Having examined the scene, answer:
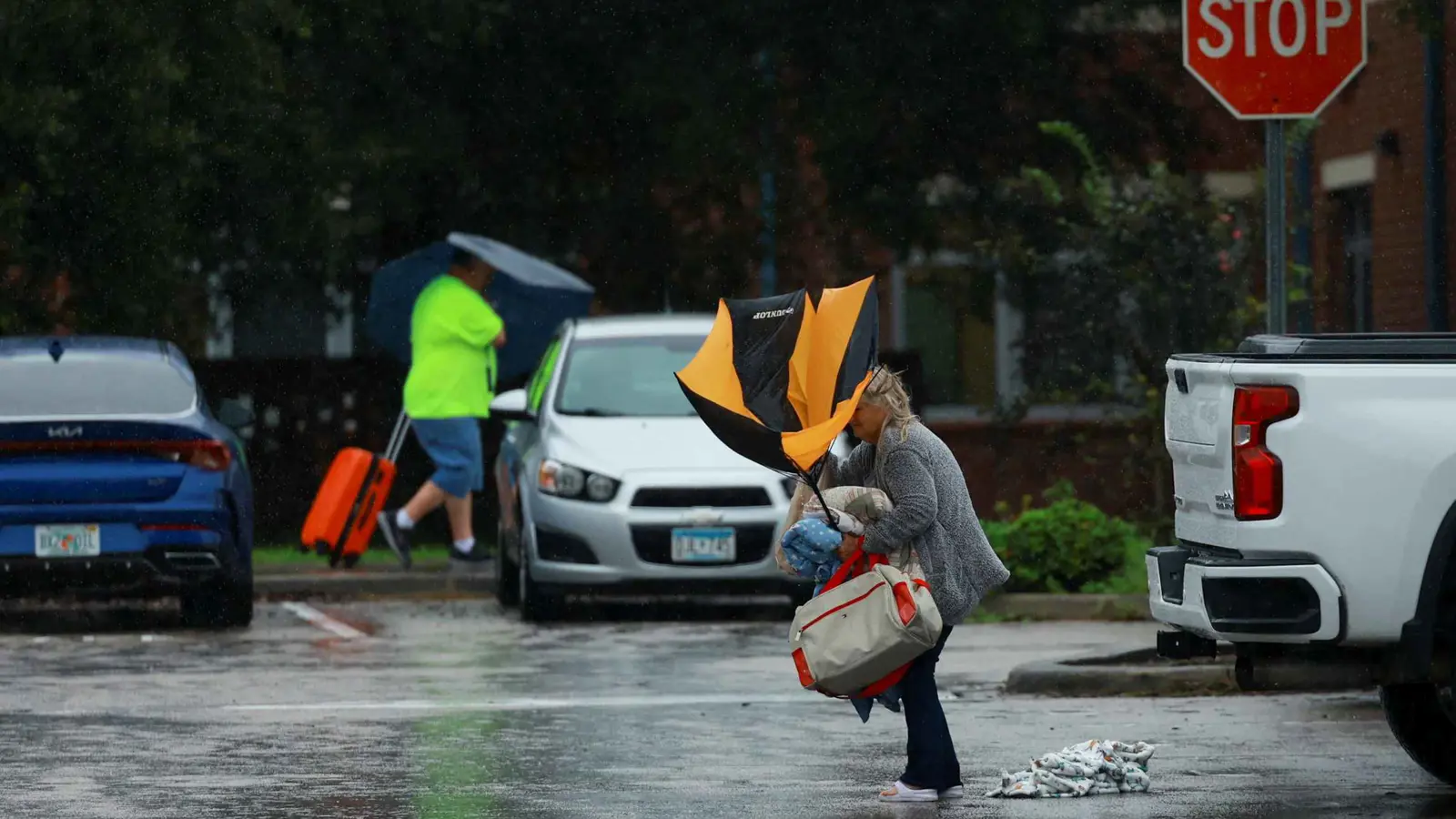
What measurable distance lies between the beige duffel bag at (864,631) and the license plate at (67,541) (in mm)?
7250

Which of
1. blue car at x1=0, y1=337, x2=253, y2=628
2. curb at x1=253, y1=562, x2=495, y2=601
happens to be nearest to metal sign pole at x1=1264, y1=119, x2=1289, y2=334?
blue car at x1=0, y1=337, x2=253, y2=628

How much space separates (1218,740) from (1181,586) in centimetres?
230

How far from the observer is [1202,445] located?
878cm

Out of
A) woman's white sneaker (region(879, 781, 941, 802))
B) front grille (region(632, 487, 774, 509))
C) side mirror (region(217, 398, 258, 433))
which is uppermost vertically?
side mirror (region(217, 398, 258, 433))

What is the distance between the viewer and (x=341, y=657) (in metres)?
14.5

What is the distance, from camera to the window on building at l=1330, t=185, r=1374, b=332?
22422mm

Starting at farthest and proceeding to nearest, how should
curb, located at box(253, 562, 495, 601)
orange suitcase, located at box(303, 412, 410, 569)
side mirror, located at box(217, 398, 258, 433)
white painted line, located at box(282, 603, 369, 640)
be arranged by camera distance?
orange suitcase, located at box(303, 412, 410, 569)
curb, located at box(253, 562, 495, 601)
side mirror, located at box(217, 398, 258, 433)
white painted line, located at box(282, 603, 369, 640)

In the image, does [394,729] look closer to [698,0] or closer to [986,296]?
[698,0]

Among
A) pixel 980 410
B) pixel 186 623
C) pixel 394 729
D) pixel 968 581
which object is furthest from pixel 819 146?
pixel 968 581

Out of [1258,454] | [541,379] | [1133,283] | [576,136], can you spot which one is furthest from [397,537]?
[1258,454]

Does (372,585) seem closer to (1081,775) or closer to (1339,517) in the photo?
(1081,775)

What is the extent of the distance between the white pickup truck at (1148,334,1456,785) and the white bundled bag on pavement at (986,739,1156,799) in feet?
3.56

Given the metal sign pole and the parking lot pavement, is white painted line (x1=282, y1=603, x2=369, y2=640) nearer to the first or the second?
the parking lot pavement

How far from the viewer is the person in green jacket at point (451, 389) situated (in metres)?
19.0
